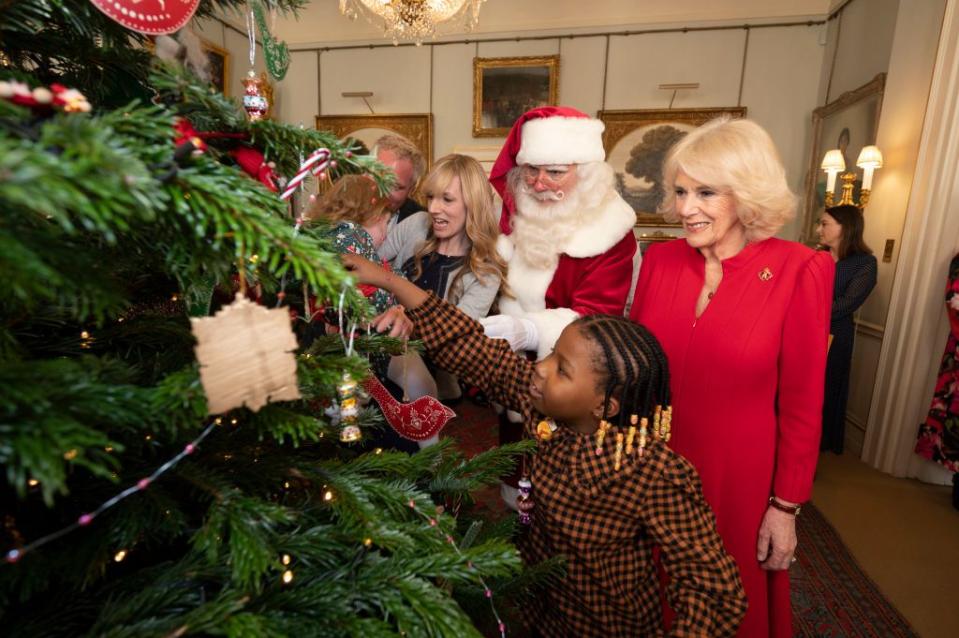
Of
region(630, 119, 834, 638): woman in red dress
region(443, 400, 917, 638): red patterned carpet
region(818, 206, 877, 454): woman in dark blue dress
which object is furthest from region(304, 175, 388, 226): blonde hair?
region(818, 206, 877, 454): woman in dark blue dress

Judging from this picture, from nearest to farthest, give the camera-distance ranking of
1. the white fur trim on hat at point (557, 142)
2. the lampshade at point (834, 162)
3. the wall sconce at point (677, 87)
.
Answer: the white fur trim on hat at point (557, 142) < the lampshade at point (834, 162) < the wall sconce at point (677, 87)

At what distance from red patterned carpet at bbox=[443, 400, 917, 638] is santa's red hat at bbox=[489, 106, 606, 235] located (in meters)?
1.73

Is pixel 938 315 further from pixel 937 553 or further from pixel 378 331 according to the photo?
pixel 378 331

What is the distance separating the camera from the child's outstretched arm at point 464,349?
51.8 inches

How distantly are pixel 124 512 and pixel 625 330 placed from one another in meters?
1.04

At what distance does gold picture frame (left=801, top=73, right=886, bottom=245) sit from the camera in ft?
14.7

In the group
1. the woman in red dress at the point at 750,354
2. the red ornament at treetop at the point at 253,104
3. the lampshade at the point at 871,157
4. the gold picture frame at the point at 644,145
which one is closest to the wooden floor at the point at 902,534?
the woman in red dress at the point at 750,354

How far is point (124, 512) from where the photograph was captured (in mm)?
575

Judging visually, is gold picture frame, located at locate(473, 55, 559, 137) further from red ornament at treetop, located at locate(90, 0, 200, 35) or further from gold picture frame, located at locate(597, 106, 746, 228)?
red ornament at treetop, located at locate(90, 0, 200, 35)

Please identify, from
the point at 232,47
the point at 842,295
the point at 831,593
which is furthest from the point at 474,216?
the point at 232,47

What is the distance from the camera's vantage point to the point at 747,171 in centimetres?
150

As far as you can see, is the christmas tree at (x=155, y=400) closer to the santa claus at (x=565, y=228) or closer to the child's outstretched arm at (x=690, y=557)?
the child's outstretched arm at (x=690, y=557)

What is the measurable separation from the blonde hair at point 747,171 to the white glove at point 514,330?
0.84 m

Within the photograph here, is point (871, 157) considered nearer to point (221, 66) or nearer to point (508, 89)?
point (508, 89)
